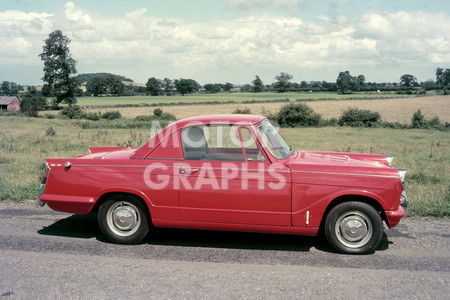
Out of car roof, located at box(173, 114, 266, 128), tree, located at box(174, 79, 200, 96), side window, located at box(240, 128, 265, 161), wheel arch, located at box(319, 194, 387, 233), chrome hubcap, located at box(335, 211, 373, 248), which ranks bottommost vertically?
chrome hubcap, located at box(335, 211, 373, 248)

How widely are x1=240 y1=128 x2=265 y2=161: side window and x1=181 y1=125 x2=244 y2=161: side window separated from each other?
0.09 meters

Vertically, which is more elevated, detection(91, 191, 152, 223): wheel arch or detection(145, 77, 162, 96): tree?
detection(145, 77, 162, 96): tree

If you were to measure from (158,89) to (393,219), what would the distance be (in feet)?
329

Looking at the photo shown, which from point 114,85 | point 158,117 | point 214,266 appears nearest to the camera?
point 214,266

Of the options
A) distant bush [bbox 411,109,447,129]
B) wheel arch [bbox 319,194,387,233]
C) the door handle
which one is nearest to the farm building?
distant bush [bbox 411,109,447,129]

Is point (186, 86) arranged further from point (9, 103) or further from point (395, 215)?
point (395, 215)

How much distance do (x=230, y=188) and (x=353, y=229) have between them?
161 cm

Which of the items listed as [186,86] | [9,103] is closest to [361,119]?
[186,86]

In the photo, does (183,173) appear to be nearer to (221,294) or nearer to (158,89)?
(221,294)

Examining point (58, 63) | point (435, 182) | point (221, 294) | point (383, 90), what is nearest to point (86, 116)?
point (58, 63)

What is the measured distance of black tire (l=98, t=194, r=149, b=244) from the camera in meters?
5.19

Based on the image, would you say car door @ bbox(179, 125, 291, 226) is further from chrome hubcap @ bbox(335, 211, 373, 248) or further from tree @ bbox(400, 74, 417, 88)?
tree @ bbox(400, 74, 417, 88)

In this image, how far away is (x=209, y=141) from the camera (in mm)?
5629

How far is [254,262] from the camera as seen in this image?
460 centimetres
